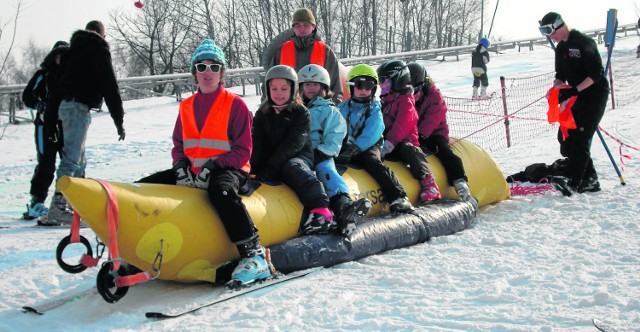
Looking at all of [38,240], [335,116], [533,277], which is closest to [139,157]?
[38,240]

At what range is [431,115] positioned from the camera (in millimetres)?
6586

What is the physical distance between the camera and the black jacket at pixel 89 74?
609 centimetres

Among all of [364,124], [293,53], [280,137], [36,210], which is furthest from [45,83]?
[364,124]

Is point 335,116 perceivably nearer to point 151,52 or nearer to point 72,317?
point 72,317

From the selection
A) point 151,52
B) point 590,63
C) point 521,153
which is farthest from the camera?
point 151,52

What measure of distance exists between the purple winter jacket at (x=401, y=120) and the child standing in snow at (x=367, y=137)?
0.33 meters

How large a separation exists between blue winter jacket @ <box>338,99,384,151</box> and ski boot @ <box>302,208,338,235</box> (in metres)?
1.10

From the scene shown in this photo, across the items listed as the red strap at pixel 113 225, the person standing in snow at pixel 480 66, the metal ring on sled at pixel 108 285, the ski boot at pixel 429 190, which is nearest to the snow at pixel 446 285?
the metal ring on sled at pixel 108 285

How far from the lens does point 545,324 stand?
3.26 metres

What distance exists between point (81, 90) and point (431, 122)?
349cm

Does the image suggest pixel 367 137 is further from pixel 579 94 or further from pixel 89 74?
pixel 89 74

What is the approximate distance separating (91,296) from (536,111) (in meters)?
12.5

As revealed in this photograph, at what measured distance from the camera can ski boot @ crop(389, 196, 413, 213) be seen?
17.7ft

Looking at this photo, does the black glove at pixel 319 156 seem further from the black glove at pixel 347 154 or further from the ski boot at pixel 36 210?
the ski boot at pixel 36 210
